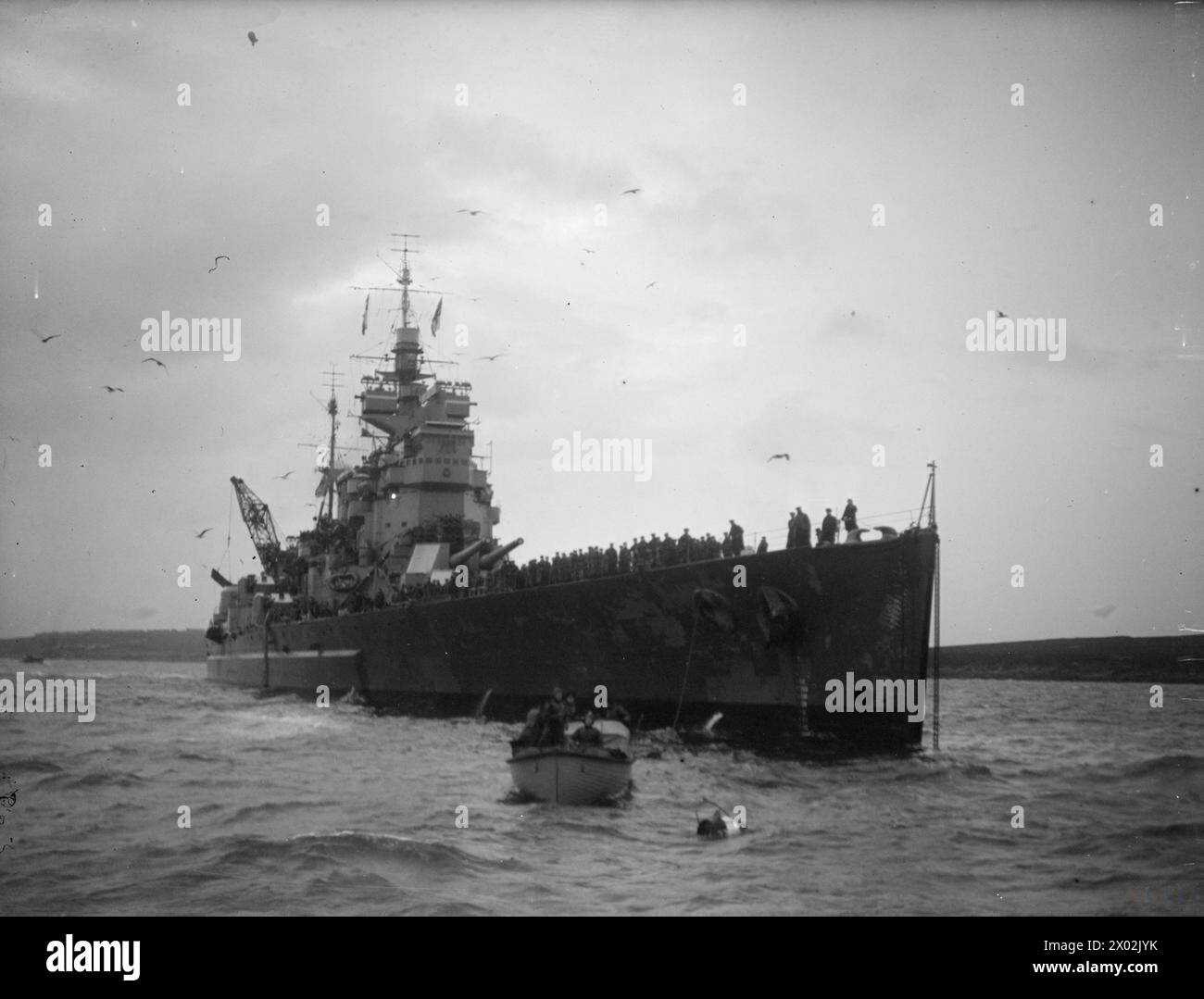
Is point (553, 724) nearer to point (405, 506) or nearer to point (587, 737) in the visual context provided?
point (587, 737)

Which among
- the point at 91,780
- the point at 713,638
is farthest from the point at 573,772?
the point at 91,780

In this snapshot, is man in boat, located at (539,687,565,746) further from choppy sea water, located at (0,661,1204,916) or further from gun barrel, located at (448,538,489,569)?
gun barrel, located at (448,538,489,569)

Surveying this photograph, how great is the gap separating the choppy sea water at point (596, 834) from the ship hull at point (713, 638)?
1.50m

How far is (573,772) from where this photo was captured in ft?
51.6

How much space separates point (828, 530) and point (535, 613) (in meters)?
9.01

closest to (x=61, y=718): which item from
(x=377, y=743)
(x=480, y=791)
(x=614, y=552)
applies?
(x=377, y=743)

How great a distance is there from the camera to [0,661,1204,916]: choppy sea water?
11.1m

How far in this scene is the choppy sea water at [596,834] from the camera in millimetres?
11125

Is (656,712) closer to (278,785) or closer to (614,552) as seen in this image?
(614,552)

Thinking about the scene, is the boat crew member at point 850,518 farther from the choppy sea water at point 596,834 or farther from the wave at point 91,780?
the wave at point 91,780

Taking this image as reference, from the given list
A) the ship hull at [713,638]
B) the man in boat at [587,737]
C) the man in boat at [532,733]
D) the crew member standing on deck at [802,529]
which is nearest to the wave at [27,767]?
the man in boat at [532,733]
